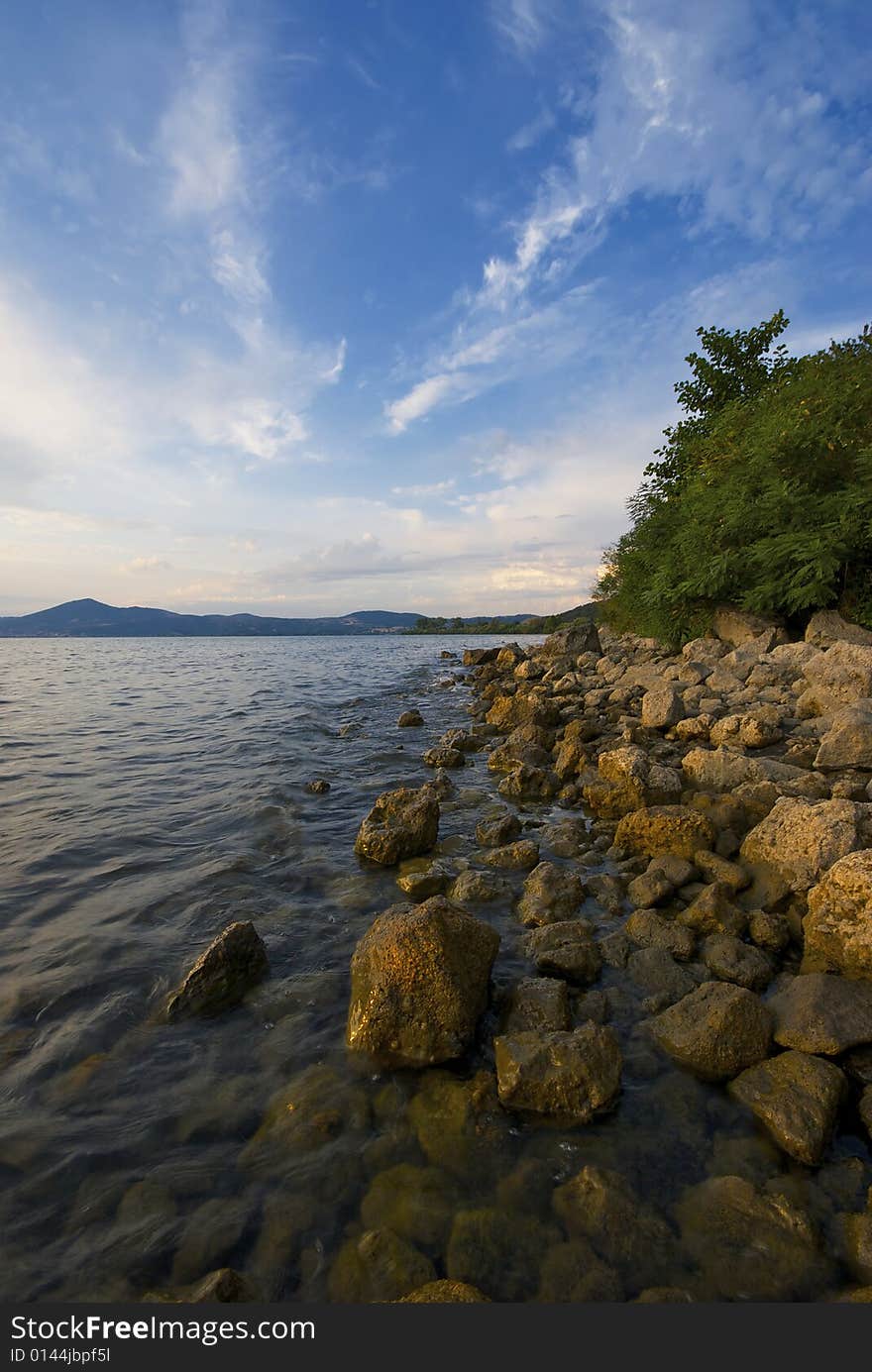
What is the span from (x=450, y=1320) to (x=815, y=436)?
22.8 metres

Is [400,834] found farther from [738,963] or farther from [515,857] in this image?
[738,963]

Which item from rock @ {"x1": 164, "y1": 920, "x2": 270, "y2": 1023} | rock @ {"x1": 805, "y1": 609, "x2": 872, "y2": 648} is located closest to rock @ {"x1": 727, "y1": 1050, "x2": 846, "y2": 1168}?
rock @ {"x1": 164, "y1": 920, "x2": 270, "y2": 1023}

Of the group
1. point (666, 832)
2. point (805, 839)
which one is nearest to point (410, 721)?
point (666, 832)

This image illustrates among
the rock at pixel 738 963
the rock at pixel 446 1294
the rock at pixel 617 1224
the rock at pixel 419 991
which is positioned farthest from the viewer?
the rock at pixel 738 963

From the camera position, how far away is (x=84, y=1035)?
463cm

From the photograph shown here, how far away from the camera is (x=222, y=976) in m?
5.13

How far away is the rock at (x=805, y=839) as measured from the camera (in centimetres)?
551

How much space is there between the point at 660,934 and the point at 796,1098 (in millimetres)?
1881

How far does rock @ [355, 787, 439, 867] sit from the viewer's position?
7844mm

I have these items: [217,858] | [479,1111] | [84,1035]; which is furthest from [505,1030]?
[217,858]

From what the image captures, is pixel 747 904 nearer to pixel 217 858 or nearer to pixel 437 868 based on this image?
pixel 437 868

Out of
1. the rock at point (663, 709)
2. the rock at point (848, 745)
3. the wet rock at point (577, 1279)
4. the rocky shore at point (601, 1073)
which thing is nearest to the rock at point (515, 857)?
the rocky shore at point (601, 1073)

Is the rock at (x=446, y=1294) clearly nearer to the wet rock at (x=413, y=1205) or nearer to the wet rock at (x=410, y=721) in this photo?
the wet rock at (x=413, y=1205)

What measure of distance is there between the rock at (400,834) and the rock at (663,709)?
654 cm
